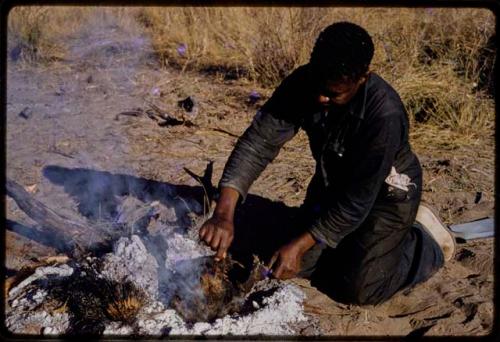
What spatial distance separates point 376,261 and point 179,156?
7.36 ft

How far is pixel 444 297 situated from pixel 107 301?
6.32 ft

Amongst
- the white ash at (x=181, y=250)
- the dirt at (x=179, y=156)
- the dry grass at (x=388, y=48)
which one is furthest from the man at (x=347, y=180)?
the dry grass at (x=388, y=48)

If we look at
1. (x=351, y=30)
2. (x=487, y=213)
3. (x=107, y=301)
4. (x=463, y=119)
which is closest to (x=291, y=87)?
(x=351, y=30)

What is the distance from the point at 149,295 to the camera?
3.20 metres

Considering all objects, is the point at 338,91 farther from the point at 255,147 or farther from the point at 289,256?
the point at 289,256

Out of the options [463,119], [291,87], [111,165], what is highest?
[291,87]

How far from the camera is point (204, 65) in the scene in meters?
7.32

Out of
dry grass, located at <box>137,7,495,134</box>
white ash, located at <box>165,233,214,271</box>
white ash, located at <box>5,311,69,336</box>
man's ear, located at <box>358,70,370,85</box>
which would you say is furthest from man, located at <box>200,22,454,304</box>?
dry grass, located at <box>137,7,495,134</box>

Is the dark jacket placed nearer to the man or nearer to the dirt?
the man

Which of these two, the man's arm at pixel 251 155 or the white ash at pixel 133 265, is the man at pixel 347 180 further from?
the white ash at pixel 133 265

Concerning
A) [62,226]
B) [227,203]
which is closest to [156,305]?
[227,203]

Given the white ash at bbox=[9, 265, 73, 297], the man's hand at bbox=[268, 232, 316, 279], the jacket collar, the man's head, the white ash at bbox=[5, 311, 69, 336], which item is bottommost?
the white ash at bbox=[5, 311, 69, 336]

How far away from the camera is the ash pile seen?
121 inches

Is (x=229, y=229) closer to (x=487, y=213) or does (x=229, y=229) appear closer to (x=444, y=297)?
(x=444, y=297)
